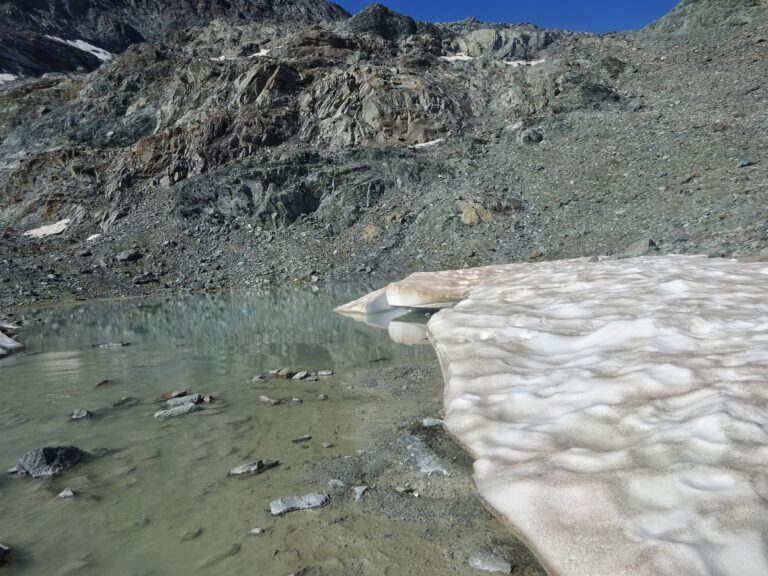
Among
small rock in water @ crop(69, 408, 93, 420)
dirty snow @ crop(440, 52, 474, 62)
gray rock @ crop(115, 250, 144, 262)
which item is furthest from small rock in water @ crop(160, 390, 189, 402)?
dirty snow @ crop(440, 52, 474, 62)

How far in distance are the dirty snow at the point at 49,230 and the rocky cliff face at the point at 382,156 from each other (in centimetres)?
117

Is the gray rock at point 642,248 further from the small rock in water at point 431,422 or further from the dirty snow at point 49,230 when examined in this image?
the dirty snow at point 49,230

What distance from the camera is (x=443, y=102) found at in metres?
46.8

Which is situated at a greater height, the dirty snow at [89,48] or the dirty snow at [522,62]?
the dirty snow at [89,48]

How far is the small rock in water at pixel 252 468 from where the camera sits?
15.8ft

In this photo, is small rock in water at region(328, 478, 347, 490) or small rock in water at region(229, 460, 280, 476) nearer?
small rock in water at region(328, 478, 347, 490)

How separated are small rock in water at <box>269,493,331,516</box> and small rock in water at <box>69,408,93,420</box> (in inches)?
181

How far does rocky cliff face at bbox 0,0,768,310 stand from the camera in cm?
2889

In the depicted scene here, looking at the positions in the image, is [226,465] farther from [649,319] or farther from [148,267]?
[148,267]

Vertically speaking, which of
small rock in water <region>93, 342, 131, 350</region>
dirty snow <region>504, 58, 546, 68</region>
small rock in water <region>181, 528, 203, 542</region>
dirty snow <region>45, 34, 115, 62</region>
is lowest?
small rock in water <region>93, 342, 131, 350</region>

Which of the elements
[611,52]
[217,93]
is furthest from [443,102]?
[217,93]

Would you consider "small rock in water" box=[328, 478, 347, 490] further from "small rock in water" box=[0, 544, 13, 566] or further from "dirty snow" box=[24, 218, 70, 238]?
"dirty snow" box=[24, 218, 70, 238]

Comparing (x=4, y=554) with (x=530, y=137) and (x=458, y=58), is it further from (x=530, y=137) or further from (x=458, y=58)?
(x=458, y=58)

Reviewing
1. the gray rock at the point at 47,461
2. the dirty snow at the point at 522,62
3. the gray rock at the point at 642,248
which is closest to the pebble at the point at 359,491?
the gray rock at the point at 47,461
